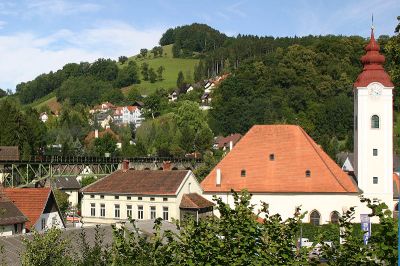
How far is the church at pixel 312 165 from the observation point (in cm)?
4309

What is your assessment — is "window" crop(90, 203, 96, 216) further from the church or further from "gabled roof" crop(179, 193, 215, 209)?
the church

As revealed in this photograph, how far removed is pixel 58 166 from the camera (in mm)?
57219

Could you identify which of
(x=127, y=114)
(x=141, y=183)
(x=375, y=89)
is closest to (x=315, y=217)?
(x=375, y=89)

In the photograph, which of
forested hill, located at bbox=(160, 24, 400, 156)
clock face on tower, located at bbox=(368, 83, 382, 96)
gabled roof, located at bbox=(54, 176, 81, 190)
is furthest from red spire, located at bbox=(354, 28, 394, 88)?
forested hill, located at bbox=(160, 24, 400, 156)

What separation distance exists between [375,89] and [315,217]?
35.9 ft

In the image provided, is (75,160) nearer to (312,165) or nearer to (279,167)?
(279,167)

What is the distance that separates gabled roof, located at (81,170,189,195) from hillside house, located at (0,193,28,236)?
12127 millimetres

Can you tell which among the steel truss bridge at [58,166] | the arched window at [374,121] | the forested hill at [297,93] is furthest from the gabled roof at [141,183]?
the forested hill at [297,93]

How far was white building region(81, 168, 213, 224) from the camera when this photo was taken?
41094mm

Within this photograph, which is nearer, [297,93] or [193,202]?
[193,202]

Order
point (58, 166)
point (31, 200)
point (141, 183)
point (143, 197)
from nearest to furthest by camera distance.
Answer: point (31, 200)
point (143, 197)
point (141, 183)
point (58, 166)

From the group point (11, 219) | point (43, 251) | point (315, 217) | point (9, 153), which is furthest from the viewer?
point (9, 153)

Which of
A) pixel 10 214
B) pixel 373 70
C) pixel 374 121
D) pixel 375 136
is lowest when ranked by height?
pixel 10 214

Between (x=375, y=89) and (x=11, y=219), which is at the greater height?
(x=375, y=89)
